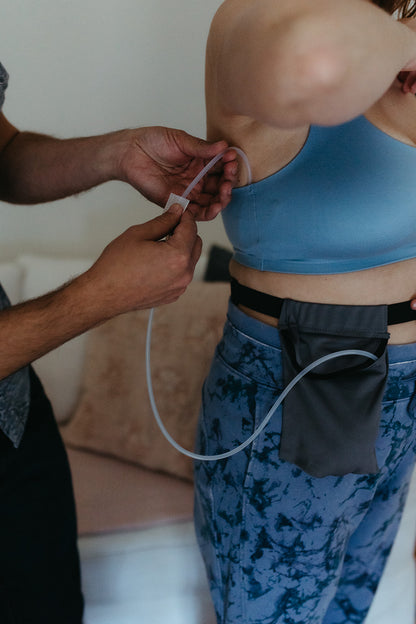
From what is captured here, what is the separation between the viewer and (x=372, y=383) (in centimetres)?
64

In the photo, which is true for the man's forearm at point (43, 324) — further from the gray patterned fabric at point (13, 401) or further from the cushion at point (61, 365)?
the cushion at point (61, 365)

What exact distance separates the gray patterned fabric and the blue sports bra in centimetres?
42

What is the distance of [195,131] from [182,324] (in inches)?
24.0

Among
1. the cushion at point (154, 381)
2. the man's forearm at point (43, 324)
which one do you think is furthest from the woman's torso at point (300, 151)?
the cushion at point (154, 381)

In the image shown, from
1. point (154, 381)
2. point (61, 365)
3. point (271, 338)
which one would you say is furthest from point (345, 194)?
point (61, 365)

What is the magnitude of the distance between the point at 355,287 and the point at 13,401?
1.69ft

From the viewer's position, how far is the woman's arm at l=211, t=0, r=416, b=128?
0.39 m

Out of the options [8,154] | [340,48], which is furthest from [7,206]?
[340,48]

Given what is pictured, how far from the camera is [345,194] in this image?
60 centimetres

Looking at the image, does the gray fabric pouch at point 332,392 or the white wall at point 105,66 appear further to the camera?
the white wall at point 105,66

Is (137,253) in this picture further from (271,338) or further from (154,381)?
(154,381)

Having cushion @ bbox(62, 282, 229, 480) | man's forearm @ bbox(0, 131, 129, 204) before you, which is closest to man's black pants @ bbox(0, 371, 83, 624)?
man's forearm @ bbox(0, 131, 129, 204)

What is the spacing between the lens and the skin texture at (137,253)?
61cm

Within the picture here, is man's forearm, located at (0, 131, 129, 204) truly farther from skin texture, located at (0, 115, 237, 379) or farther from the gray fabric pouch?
the gray fabric pouch
